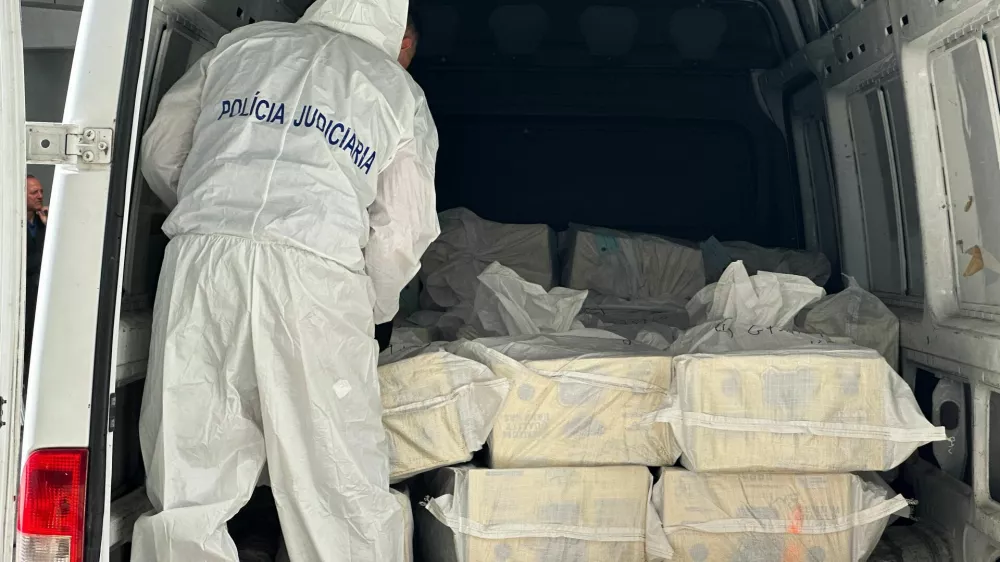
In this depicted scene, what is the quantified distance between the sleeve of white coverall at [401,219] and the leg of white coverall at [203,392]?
0.41m

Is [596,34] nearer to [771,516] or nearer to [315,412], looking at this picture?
[771,516]

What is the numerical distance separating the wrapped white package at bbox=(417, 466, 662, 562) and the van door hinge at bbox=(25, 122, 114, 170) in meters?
1.22

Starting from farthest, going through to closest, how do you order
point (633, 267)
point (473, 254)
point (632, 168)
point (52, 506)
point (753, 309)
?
1. point (632, 168)
2. point (633, 267)
3. point (473, 254)
4. point (753, 309)
5. point (52, 506)

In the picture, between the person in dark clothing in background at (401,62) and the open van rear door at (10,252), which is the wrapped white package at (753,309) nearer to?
the person in dark clothing in background at (401,62)

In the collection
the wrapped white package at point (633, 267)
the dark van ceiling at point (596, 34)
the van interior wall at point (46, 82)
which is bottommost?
the wrapped white package at point (633, 267)

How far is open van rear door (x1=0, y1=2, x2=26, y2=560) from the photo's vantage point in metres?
1.63

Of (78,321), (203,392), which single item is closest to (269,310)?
(203,392)

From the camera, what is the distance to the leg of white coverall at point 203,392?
2.09 meters

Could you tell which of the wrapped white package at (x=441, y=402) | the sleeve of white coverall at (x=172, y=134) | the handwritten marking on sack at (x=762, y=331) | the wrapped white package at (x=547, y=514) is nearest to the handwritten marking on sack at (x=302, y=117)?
the sleeve of white coverall at (x=172, y=134)

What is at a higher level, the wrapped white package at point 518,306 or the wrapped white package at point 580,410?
the wrapped white package at point 518,306

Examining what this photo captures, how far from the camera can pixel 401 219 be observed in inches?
96.7

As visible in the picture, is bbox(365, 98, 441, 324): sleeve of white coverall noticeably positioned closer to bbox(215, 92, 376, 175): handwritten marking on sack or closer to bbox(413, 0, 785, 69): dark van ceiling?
bbox(215, 92, 376, 175): handwritten marking on sack

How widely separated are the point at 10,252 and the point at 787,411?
184 centimetres

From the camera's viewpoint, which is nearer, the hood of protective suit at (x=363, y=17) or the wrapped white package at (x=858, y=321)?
the hood of protective suit at (x=363, y=17)
